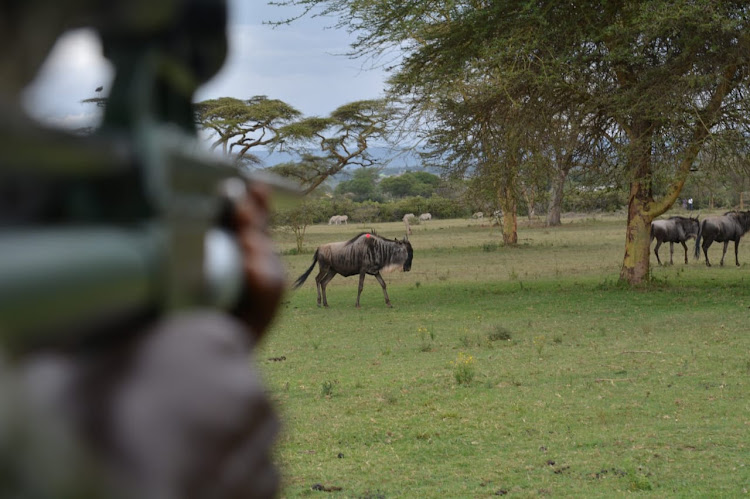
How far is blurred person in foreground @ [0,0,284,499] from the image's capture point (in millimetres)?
284

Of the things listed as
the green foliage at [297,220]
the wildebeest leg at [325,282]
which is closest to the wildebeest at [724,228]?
the wildebeest leg at [325,282]

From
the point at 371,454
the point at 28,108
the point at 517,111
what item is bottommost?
the point at 371,454

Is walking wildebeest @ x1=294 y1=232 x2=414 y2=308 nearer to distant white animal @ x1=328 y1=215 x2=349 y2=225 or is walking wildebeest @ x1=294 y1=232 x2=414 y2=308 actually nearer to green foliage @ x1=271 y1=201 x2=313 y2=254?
green foliage @ x1=271 y1=201 x2=313 y2=254

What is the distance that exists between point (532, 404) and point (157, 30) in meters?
6.73

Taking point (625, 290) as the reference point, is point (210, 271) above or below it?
above

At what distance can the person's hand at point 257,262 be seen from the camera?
494 millimetres

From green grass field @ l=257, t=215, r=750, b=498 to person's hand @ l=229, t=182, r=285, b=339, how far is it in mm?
1235

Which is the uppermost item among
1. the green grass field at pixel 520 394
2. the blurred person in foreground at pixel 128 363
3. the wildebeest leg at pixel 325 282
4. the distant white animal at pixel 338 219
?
the blurred person in foreground at pixel 128 363

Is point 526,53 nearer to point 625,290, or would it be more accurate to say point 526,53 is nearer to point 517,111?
point 517,111

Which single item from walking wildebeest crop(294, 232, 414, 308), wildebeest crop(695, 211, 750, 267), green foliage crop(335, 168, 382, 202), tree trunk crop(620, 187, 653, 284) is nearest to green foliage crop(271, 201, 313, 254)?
walking wildebeest crop(294, 232, 414, 308)

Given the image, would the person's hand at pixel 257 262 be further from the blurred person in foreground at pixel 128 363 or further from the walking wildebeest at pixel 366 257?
the walking wildebeest at pixel 366 257

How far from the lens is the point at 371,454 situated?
569 centimetres

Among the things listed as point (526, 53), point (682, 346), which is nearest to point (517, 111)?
point (526, 53)

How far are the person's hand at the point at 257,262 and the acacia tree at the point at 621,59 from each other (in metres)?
11.3
